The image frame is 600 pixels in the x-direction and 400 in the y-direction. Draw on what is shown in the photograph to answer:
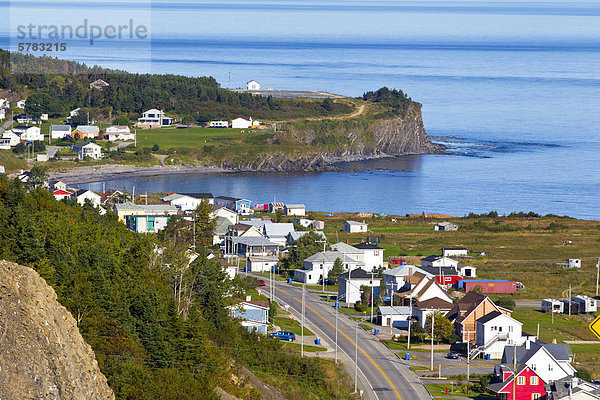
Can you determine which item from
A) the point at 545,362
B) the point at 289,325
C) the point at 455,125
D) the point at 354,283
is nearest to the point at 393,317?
the point at 354,283

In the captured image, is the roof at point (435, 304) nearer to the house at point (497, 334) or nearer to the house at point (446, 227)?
the house at point (497, 334)

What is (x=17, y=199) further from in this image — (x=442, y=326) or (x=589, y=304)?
(x=589, y=304)

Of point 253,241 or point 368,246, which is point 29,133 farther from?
point 368,246

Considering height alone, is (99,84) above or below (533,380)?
above

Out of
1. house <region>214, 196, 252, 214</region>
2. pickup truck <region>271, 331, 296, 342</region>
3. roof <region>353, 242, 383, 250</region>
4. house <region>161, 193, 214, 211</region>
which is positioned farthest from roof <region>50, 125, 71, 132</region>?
pickup truck <region>271, 331, 296, 342</region>

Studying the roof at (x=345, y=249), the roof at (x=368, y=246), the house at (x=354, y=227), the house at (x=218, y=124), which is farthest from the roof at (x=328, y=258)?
the house at (x=218, y=124)

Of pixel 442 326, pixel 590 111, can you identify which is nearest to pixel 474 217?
pixel 442 326
